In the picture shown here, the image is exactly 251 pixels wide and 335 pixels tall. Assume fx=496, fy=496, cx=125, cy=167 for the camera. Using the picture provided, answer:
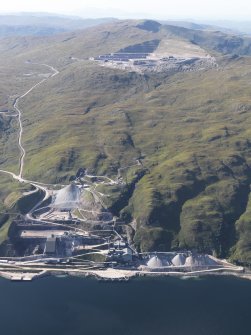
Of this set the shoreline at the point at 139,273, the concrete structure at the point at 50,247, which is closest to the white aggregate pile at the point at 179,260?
the shoreline at the point at 139,273

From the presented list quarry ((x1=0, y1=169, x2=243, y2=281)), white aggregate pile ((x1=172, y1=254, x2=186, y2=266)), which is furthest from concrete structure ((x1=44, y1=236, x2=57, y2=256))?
white aggregate pile ((x1=172, y1=254, x2=186, y2=266))

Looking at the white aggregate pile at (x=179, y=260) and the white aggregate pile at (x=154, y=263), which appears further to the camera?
the white aggregate pile at (x=179, y=260)

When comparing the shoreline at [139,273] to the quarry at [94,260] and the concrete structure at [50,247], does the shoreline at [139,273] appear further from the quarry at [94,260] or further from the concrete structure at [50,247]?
the concrete structure at [50,247]

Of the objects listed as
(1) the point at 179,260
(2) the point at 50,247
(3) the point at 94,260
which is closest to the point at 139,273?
(1) the point at 179,260

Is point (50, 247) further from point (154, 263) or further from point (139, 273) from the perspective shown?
point (154, 263)

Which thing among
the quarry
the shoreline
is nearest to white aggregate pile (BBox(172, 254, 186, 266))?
the quarry

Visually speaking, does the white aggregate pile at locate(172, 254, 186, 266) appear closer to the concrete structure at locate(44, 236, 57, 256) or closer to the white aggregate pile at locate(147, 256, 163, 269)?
the white aggregate pile at locate(147, 256, 163, 269)

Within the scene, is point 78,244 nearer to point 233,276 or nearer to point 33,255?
point 33,255

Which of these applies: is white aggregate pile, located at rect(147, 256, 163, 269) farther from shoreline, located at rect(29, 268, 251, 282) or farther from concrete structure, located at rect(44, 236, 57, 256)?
concrete structure, located at rect(44, 236, 57, 256)

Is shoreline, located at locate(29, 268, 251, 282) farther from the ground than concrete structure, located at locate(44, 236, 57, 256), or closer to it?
closer to it

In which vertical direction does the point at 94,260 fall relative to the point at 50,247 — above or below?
below

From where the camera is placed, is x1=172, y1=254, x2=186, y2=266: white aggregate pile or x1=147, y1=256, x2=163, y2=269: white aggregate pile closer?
x1=147, y1=256, x2=163, y2=269: white aggregate pile

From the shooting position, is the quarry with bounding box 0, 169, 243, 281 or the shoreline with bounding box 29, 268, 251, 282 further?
the quarry with bounding box 0, 169, 243, 281
